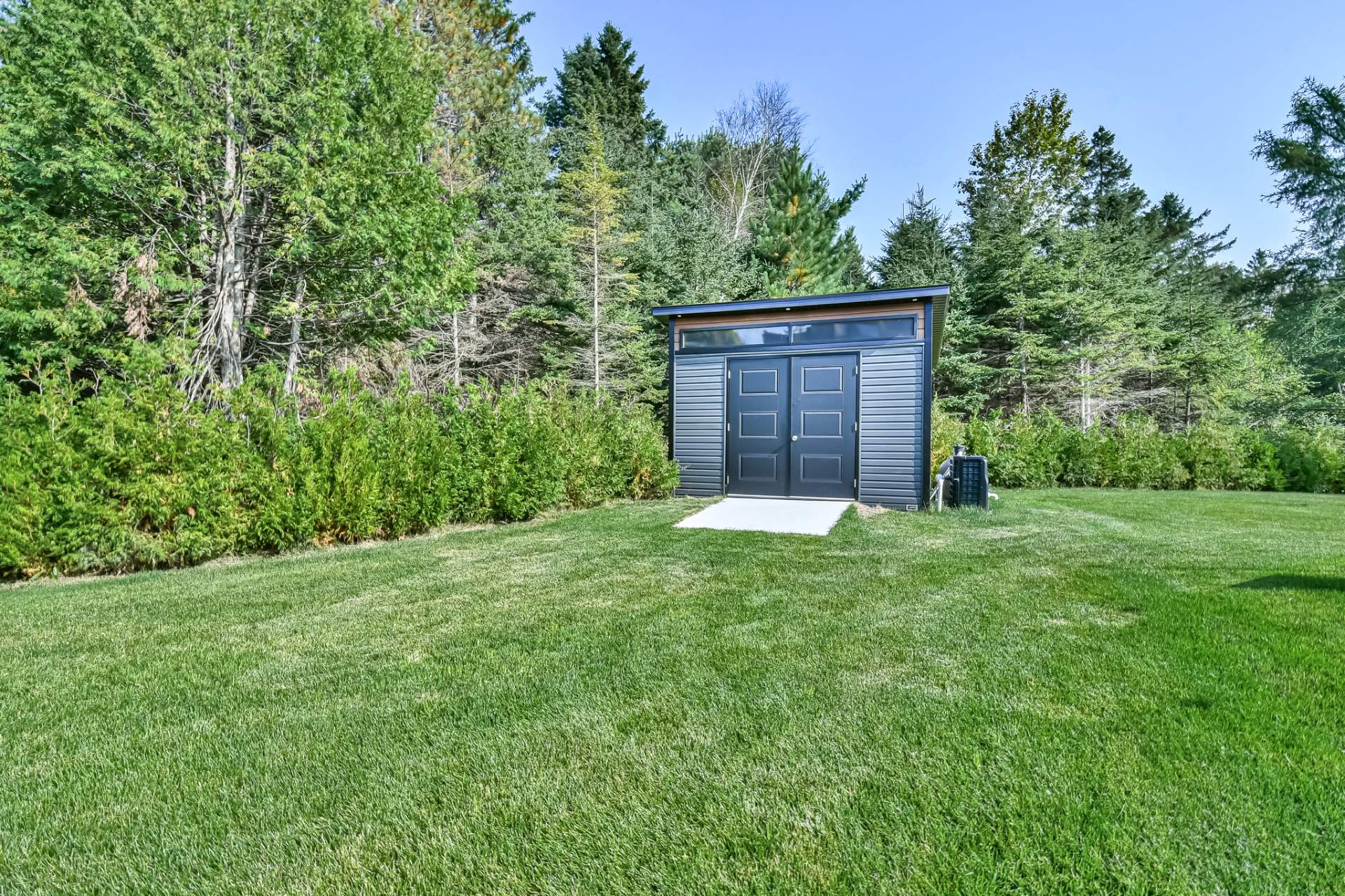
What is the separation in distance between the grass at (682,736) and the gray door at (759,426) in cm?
429

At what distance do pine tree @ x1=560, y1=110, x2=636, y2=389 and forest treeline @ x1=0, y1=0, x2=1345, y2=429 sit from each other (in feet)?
0.30

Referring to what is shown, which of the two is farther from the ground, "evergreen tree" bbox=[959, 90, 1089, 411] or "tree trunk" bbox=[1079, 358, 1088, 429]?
"evergreen tree" bbox=[959, 90, 1089, 411]

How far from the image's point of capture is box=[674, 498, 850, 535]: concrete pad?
6098mm

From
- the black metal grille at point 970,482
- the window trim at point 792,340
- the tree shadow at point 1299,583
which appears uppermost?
the window trim at point 792,340

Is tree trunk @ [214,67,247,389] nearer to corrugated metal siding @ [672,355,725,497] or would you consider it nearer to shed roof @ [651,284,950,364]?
shed roof @ [651,284,950,364]

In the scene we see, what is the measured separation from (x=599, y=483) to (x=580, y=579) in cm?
384

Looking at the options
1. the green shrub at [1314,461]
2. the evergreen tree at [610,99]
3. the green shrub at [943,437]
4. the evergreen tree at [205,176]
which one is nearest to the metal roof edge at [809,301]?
the green shrub at [943,437]

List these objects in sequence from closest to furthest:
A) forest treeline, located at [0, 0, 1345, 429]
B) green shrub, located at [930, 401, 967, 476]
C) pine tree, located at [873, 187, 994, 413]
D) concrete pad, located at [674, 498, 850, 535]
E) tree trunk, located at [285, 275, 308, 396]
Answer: concrete pad, located at [674, 498, 850, 535], forest treeline, located at [0, 0, 1345, 429], tree trunk, located at [285, 275, 308, 396], green shrub, located at [930, 401, 967, 476], pine tree, located at [873, 187, 994, 413]

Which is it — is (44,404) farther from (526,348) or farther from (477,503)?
(526,348)

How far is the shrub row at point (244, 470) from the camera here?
432cm

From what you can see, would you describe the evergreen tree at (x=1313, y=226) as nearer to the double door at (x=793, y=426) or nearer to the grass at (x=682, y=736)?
the double door at (x=793, y=426)

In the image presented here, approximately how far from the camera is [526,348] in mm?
16438

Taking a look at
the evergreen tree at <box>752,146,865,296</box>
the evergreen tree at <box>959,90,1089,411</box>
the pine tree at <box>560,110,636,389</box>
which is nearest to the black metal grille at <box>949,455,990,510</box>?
the pine tree at <box>560,110,636,389</box>

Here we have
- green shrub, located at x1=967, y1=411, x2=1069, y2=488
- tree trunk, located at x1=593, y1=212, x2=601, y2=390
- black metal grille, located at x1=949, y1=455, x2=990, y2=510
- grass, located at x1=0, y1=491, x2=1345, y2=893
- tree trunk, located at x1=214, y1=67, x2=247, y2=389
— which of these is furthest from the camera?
tree trunk, located at x1=593, y1=212, x2=601, y2=390
